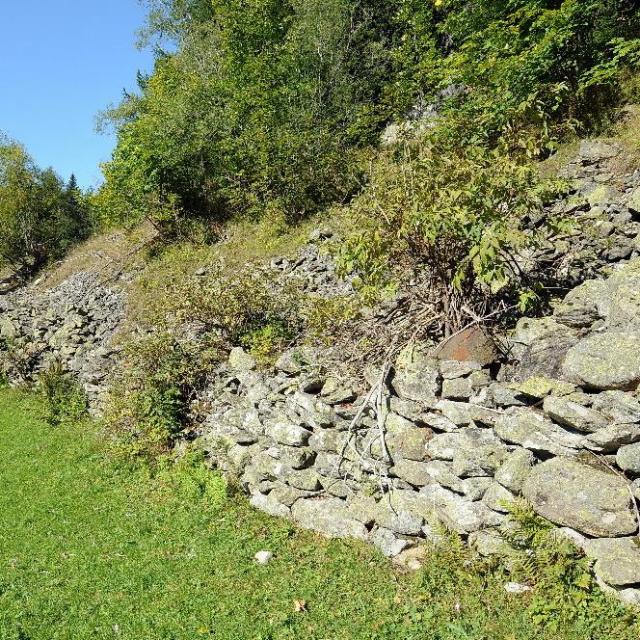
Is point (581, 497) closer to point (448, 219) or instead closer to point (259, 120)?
point (448, 219)

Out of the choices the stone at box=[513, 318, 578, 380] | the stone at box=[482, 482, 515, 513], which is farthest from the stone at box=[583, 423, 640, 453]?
the stone at box=[513, 318, 578, 380]

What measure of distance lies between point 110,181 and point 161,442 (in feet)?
46.5

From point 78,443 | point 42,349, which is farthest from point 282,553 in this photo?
point 42,349

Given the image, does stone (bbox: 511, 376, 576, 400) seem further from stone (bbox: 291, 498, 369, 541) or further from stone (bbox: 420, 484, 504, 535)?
stone (bbox: 291, 498, 369, 541)

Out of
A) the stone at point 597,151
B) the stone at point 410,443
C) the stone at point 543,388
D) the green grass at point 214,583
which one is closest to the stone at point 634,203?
the stone at point 597,151

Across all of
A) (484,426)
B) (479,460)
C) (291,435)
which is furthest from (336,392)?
(479,460)

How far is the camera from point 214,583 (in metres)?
5.61

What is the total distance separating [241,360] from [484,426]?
457 cm

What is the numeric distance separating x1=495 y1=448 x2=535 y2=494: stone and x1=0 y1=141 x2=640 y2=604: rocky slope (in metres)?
0.01

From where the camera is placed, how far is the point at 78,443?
10297 mm

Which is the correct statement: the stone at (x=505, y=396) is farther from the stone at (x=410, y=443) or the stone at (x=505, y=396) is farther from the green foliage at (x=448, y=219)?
the green foliage at (x=448, y=219)

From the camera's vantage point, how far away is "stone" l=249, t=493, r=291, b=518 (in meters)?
6.76

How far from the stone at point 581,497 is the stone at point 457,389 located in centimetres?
102

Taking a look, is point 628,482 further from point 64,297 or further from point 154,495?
point 64,297
